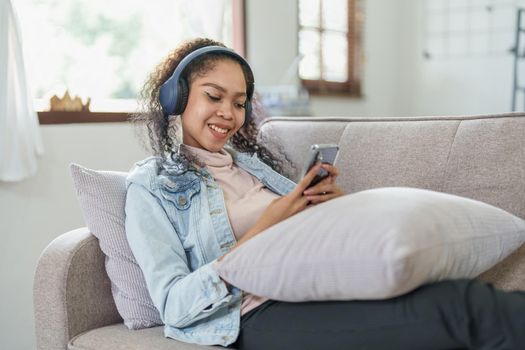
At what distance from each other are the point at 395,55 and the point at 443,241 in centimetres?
411

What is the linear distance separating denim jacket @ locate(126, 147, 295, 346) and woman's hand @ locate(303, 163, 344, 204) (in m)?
0.21

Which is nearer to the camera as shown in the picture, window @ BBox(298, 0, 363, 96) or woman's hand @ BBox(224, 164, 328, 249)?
woman's hand @ BBox(224, 164, 328, 249)

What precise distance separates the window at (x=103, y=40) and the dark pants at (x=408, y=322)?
152cm

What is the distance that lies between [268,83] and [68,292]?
252 centimetres

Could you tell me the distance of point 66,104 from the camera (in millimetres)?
2404

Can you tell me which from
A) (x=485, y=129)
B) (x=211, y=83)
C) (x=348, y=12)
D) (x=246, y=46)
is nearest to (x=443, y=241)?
(x=485, y=129)

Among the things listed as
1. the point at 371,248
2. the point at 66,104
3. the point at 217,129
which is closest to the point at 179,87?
the point at 217,129

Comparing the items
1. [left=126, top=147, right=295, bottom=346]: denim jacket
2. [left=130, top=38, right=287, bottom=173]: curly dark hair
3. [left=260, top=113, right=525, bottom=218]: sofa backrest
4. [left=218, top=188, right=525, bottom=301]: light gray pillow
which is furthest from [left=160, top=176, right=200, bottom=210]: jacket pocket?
[left=260, top=113, right=525, bottom=218]: sofa backrest

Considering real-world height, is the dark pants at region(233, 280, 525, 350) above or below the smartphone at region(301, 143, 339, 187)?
below

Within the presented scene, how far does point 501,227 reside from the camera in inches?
47.0

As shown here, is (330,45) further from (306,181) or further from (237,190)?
(306,181)

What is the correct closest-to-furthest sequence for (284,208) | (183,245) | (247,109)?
1. (284,208)
2. (183,245)
3. (247,109)

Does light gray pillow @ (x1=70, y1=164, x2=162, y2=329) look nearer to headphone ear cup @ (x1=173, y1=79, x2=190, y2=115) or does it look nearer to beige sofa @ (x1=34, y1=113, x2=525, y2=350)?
beige sofa @ (x1=34, y1=113, x2=525, y2=350)

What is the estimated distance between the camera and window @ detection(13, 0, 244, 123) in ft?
8.50
